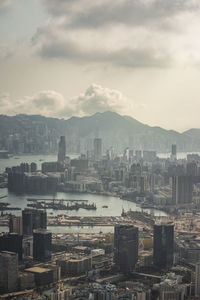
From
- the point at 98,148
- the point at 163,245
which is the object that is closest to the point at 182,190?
the point at 163,245

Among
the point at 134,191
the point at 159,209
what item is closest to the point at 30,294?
the point at 159,209

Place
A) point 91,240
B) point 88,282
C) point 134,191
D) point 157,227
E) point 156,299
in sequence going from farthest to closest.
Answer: point 134,191 < point 91,240 < point 157,227 < point 88,282 < point 156,299

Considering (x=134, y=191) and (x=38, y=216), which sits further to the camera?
(x=134, y=191)

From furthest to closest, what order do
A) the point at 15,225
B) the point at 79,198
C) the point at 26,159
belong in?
the point at 26,159 < the point at 79,198 < the point at 15,225

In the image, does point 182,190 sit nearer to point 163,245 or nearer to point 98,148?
point 163,245

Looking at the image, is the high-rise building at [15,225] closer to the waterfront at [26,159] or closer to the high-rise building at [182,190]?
the waterfront at [26,159]

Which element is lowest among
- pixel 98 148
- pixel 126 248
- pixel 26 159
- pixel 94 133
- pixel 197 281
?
pixel 197 281

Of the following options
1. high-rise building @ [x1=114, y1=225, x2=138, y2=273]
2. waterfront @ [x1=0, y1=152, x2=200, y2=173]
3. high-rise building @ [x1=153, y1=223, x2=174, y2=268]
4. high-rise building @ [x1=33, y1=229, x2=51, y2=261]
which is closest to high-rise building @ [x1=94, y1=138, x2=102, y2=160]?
waterfront @ [x1=0, y1=152, x2=200, y2=173]

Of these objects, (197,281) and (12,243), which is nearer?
(197,281)

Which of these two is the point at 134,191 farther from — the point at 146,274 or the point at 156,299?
the point at 156,299
